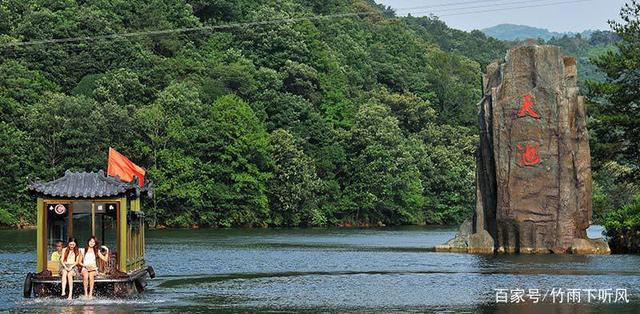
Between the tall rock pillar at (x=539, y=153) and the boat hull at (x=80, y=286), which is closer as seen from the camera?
the boat hull at (x=80, y=286)

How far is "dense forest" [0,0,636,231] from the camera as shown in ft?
316

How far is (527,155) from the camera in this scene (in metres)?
55.4

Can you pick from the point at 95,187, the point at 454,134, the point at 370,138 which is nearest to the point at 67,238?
the point at 95,187

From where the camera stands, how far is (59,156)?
9500 centimetres

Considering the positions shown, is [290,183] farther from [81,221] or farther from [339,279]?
[81,221]

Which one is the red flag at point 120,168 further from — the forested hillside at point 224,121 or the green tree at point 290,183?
the green tree at point 290,183

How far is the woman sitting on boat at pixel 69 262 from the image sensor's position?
3541 centimetres

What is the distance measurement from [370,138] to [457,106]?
3349cm

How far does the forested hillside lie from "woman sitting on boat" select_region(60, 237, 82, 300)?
58.9 meters

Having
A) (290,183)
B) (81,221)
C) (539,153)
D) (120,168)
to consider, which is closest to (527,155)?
(539,153)

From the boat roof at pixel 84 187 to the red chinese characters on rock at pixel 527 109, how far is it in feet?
77.2

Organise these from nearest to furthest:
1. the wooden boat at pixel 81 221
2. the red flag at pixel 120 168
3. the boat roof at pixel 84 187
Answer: the boat roof at pixel 84 187 → the wooden boat at pixel 81 221 → the red flag at pixel 120 168

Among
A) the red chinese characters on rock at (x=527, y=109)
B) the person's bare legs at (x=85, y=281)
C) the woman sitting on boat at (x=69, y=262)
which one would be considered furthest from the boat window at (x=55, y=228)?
the red chinese characters on rock at (x=527, y=109)

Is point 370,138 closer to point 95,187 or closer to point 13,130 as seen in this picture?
point 13,130
